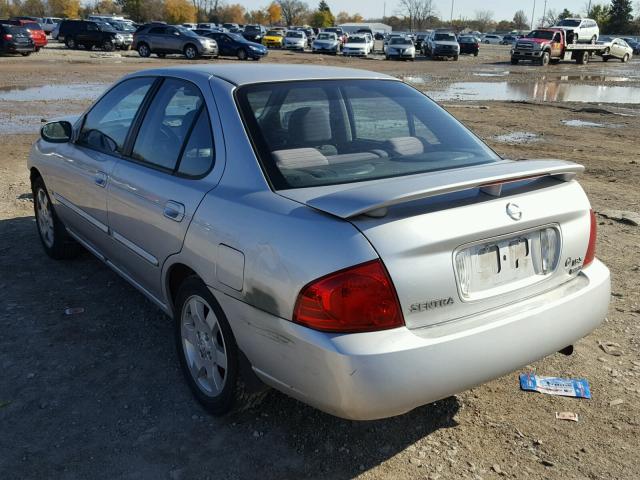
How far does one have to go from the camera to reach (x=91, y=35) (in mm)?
39469

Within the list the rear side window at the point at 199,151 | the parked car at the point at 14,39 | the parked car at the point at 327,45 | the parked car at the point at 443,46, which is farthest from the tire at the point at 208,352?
the parked car at the point at 327,45

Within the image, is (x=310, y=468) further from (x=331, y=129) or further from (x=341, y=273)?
(x=331, y=129)

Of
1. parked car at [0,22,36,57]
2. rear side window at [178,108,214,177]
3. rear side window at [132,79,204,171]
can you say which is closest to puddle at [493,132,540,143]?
rear side window at [132,79,204,171]

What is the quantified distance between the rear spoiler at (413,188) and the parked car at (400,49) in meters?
38.5

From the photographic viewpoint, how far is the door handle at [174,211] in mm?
3098

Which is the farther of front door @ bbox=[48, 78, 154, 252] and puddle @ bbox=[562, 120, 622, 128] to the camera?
puddle @ bbox=[562, 120, 622, 128]

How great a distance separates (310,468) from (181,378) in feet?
3.55

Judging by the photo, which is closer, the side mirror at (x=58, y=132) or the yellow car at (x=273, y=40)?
the side mirror at (x=58, y=132)

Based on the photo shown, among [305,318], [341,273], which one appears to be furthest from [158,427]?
[341,273]

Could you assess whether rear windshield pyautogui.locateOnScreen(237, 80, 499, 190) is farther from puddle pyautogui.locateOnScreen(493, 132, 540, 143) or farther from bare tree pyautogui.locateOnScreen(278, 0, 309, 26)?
bare tree pyautogui.locateOnScreen(278, 0, 309, 26)

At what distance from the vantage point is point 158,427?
3072mm

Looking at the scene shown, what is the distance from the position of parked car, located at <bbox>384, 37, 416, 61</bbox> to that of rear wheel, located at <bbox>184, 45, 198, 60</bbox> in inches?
→ 504

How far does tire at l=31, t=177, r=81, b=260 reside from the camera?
5.17m

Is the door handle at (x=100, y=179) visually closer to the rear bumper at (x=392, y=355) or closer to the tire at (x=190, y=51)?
the rear bumper at (x=392, y=355)
